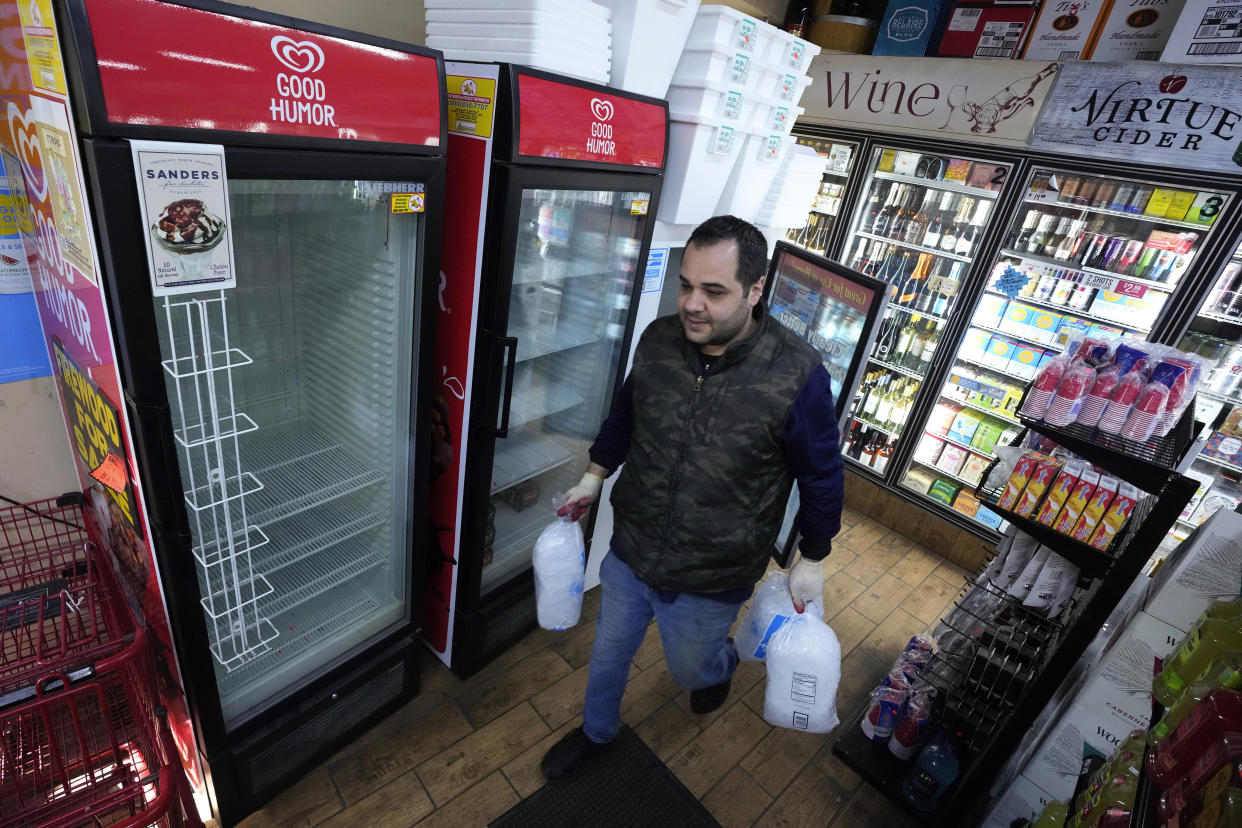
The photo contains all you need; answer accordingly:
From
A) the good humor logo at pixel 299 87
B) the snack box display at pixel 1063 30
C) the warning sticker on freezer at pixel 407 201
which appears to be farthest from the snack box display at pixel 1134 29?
the good humor logo at pixel 299 87

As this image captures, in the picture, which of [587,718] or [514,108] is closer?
[514,108]

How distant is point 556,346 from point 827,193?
3214 mm

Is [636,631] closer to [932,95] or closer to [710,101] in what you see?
[710,101]

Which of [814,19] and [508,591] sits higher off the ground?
[814,19]

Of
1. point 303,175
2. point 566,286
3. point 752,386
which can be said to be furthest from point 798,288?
point 303,175

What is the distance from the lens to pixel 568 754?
217cm

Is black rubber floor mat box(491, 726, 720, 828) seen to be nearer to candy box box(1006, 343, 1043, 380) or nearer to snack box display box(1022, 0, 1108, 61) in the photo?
candy box box(1006, 343, 1043, 380)

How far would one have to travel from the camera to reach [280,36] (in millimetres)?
1152

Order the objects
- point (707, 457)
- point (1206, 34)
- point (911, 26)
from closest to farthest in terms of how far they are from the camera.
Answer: point (707, 457)
point (1206, 34)
point (911, 26)

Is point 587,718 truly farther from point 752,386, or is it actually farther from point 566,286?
point 566,286

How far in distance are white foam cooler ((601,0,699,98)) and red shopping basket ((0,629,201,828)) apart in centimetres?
200

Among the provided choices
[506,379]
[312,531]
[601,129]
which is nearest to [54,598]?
[312,531]

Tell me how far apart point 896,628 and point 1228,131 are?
2.75 m

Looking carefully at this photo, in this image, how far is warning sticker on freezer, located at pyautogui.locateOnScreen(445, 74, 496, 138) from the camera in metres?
1.58
